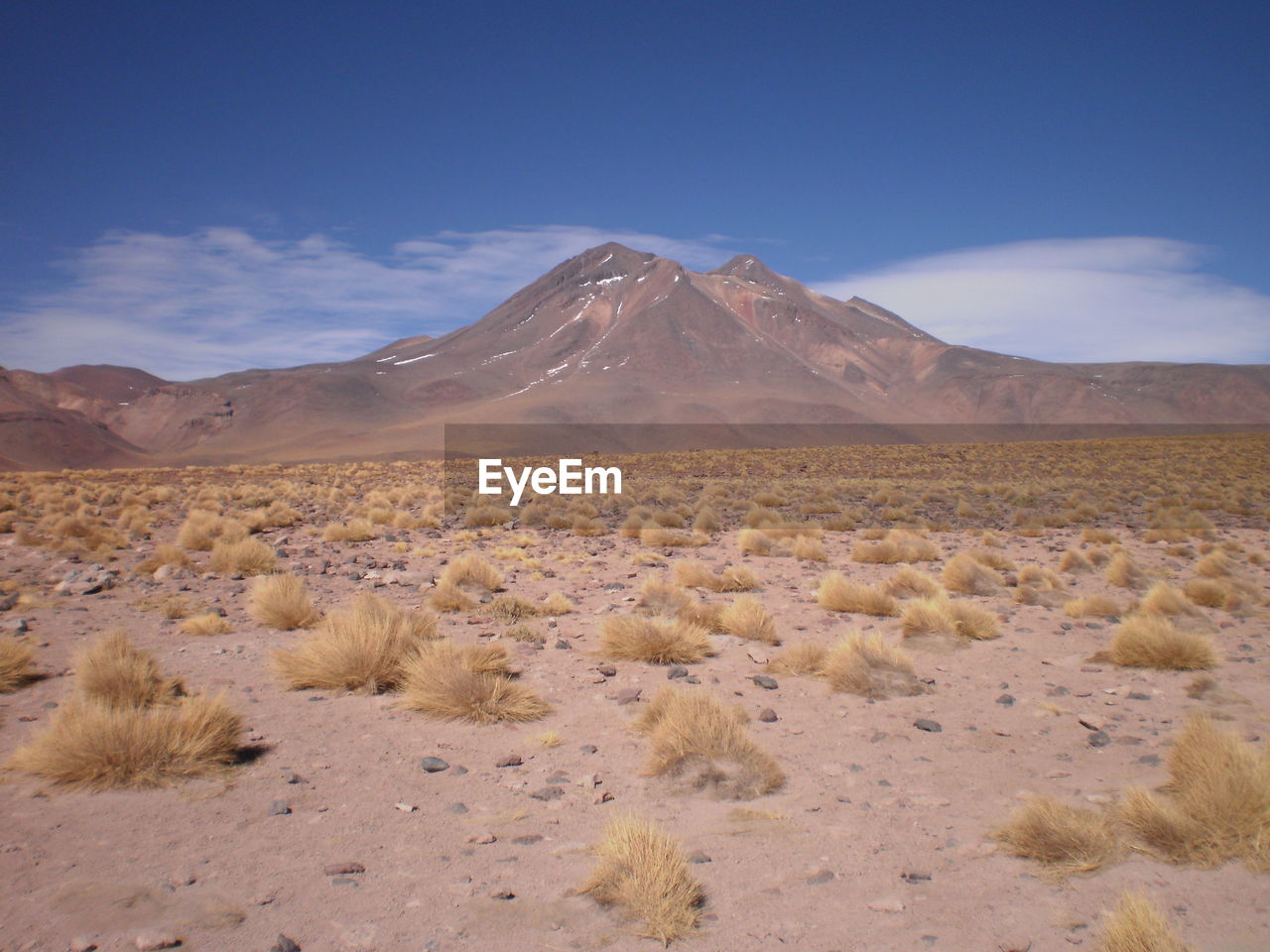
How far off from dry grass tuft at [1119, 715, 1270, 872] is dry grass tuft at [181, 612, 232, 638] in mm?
8391

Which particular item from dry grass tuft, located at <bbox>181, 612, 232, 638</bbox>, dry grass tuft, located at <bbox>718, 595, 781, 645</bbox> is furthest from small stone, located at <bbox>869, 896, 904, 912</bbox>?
dry grass tuft, located at <bbox>181, 612, 232, 638</bbox>

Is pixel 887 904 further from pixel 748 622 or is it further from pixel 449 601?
pixel 449 601

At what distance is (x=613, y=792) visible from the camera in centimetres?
506

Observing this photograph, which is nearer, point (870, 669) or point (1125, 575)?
point (870, 669)

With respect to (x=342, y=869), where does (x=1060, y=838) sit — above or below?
above

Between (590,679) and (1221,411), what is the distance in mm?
194587

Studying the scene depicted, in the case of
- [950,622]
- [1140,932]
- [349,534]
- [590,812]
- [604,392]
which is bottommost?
[349,534]

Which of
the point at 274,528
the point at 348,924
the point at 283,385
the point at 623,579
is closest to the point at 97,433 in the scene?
the point at 283,385

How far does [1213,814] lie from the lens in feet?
13.5

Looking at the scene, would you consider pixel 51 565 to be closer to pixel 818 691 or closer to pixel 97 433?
pixel 818 691

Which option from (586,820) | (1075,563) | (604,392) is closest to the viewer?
(586,820)

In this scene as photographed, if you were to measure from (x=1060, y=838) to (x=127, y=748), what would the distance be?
17.6 feet

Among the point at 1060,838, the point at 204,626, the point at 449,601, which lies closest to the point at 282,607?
the point at 204,626

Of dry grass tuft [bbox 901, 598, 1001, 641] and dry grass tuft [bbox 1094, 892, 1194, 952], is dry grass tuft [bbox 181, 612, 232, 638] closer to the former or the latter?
dry grass tuft [bbox 901, 598, 1001, 641]
